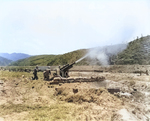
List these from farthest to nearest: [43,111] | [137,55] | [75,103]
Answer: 1. [137,55]
2. [75,103]
3. [43,111]

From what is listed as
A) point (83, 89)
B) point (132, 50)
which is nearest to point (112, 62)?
point (132, 50)

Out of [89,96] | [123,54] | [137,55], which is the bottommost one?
[89,96]

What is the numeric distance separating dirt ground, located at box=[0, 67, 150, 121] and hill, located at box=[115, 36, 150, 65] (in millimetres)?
24019

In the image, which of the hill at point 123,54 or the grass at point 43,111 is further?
the hill at point 123,54

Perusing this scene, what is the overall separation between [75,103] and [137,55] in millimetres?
31692

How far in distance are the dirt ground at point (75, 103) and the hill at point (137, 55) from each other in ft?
78.8

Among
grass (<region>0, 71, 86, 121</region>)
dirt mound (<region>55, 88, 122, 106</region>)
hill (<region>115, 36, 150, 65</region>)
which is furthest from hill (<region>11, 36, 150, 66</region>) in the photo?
grass (<region>0, 71, 86, 121</region>)

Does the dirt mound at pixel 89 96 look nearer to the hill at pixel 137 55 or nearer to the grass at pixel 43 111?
the grass at pixel 43 111

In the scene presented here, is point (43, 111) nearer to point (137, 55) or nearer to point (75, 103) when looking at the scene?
point (75, 103)

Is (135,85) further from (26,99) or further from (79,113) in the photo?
(26,99)

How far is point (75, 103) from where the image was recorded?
9.53m

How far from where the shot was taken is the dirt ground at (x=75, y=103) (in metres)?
7.29

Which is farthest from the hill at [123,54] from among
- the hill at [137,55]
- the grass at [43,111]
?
the grass at [43,111]

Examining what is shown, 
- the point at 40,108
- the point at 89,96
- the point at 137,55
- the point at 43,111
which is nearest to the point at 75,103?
the point at 89,96
